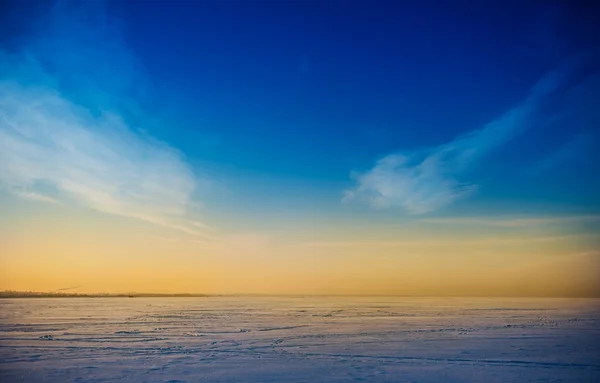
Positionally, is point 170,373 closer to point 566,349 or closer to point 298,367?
point 298,367

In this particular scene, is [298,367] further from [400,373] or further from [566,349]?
[566,349]

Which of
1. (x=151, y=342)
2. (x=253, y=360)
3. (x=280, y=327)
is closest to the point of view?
(x=253, y=360)

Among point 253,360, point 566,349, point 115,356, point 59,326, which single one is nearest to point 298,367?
point 253,360

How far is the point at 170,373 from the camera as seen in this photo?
27.8 feet

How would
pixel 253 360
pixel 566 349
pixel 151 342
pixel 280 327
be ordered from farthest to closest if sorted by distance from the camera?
pixel 280 327
pixel 151 342
pixel 566 349
pixel 253 360

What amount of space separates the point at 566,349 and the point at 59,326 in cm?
1553

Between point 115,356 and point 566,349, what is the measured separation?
10.3 metres

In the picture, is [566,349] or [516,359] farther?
[566,349]

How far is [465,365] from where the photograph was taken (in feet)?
30.5

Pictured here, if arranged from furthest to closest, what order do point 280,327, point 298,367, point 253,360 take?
point 280,327 < point 253,360 < point 298,367

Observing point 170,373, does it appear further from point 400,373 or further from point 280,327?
point 280,327

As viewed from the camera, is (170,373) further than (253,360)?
No

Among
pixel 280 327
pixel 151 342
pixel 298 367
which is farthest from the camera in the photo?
pixel 280 327

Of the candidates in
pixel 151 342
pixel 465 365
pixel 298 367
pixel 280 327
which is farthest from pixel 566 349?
pixel 151 342
